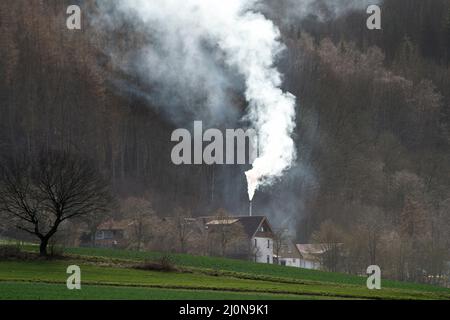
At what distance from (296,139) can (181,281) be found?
8386cm

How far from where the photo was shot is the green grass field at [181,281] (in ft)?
133

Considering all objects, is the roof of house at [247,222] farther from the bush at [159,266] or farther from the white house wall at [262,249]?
the bush at [159,266]

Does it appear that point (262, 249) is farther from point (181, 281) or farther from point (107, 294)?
point (107, 294)

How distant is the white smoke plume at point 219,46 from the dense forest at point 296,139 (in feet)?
10.4

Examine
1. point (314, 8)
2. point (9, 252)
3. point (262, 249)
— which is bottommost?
point (262, 249)

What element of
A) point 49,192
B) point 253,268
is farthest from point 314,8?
point 49,192

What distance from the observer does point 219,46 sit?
124 metres

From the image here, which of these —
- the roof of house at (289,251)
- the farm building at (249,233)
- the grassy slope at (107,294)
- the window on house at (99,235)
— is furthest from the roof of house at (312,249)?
the grassy slope at (107,294)

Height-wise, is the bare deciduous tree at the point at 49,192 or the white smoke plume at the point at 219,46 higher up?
the white smoke plume at the point at 219,46

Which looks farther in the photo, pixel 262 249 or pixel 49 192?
pixel 262 249

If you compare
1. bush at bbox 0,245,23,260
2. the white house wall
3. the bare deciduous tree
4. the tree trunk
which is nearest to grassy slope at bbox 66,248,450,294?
the bare deciduous tree

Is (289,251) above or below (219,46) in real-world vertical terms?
below
